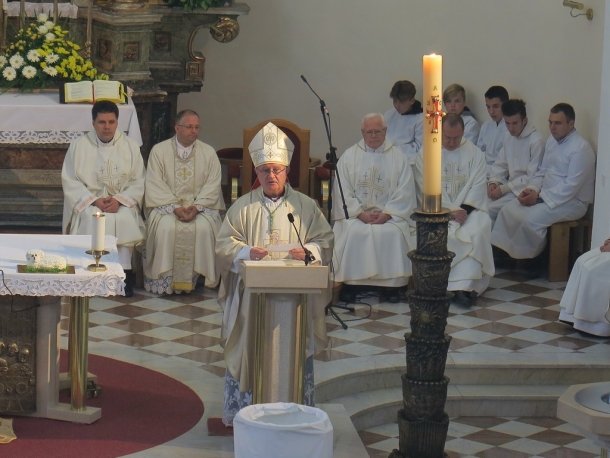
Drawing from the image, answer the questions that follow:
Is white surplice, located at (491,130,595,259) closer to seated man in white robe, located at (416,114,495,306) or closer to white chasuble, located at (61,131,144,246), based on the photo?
seated man in white robe, located at (416,114,495,306)

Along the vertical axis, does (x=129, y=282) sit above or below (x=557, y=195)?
below

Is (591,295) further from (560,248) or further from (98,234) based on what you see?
(98,234)

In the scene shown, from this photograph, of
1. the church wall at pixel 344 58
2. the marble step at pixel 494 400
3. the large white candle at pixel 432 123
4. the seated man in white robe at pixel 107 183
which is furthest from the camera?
the church wall at pixel 344 58

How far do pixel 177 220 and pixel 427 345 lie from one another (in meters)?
4.82

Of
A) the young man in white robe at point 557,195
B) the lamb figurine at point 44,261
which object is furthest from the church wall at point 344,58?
the lamb figurine at point 44,261

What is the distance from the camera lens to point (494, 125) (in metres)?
12.2

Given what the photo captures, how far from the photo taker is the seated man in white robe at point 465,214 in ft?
33.1

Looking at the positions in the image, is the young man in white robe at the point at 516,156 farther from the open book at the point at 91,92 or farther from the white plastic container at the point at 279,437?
the white plastic container at the point at 279,437

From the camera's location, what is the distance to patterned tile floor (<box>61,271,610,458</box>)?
8.03 m

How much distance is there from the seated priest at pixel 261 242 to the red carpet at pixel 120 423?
366 mm

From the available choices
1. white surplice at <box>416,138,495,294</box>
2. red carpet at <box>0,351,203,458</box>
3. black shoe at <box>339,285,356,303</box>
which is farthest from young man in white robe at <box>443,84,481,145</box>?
red carpet at <box>0,351,203,458</box>

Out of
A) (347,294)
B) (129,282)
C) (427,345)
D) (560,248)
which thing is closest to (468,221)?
(560,248)

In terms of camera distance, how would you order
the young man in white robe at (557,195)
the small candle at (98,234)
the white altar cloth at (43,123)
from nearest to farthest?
1. the small candle at (98,234)
2. the white altar cloth at (43,123)
3. the young man in white robe at (557,195)

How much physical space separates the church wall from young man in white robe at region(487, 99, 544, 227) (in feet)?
2.06
